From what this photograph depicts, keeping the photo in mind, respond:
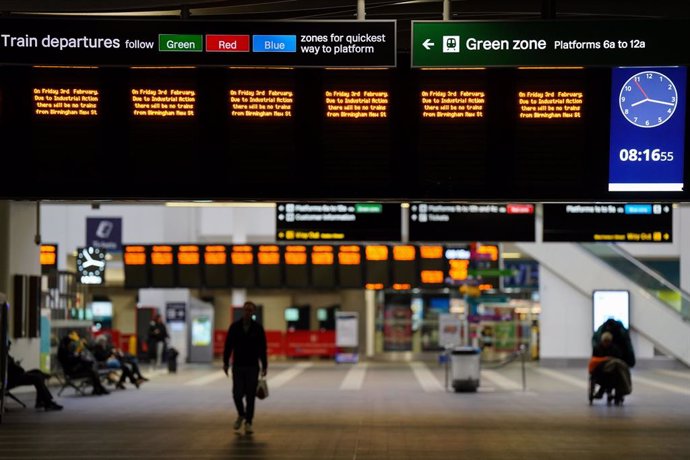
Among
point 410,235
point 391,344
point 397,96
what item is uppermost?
point 397,96

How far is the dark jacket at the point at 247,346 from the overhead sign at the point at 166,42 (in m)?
4.53

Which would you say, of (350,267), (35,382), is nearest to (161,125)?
(35,382)

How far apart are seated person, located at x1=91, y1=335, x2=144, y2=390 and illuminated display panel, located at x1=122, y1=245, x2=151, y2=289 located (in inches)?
198

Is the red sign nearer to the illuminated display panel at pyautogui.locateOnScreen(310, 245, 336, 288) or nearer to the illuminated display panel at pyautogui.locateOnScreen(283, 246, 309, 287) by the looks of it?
the illuminated display panel at pyautogui.locateOnScreen(310, 245, 336, 288)

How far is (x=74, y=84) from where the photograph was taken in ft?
45.6

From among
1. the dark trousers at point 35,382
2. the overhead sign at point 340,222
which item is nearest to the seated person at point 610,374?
the overhead sign at point 340,222

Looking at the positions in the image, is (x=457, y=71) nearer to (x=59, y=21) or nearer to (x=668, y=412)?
(x=59, y=21)

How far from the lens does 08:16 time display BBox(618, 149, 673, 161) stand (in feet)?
45.8

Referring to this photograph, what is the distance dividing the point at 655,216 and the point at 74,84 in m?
10.6

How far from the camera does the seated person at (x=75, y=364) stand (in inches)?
963

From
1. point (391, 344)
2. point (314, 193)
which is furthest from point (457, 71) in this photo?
point (391, 344)

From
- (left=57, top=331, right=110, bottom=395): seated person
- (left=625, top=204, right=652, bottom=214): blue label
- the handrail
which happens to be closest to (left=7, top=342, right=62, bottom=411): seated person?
(left=57, top=331, right=110, bottom=395): seated person

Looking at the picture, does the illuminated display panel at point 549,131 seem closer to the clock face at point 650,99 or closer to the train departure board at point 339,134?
the train departure board at point 339,134

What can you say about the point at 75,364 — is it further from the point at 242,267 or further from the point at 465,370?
the point at 242,267
